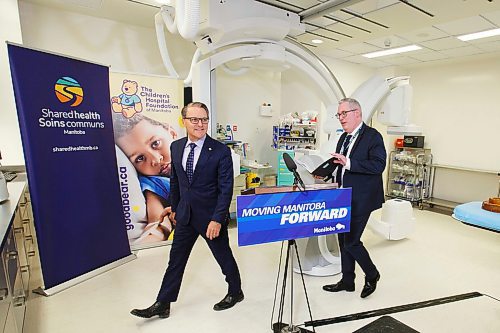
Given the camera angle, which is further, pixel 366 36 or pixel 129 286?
pixel 366 36

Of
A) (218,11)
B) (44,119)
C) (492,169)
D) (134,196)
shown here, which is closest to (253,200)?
(218,11)

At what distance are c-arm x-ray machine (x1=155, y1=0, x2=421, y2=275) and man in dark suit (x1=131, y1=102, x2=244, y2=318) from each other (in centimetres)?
92

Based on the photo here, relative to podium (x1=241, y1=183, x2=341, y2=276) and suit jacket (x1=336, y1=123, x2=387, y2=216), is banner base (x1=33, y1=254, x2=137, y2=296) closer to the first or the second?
podium (x1=241, y1=183, x2=341, y2=276)

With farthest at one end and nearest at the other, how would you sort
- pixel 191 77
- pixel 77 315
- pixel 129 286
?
pixel 191 77 < pixel 129 286 < pixel 77 315

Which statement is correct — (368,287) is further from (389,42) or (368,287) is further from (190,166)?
(389,42)

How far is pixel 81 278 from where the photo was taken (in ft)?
9.53

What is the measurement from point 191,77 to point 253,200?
78.1 inches

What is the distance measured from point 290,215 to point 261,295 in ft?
4.47

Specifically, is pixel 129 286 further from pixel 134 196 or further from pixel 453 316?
pixel 453 316

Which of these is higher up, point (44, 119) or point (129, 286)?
point (44, 119)

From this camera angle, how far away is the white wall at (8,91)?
3.11 metres

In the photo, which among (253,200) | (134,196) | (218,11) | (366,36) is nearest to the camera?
(253,200)

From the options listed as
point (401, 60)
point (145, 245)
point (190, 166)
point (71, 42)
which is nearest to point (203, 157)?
point (190, 166)

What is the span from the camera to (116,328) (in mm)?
2279
